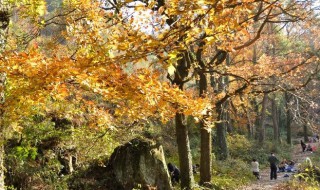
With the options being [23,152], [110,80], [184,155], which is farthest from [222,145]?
[110,80]

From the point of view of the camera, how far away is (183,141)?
455 inches

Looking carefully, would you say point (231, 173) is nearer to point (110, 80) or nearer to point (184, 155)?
point (184, 155)

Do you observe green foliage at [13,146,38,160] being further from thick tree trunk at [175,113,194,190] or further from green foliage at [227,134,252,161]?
green foliage at [227,134,252,161]

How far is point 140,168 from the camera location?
38.4ft

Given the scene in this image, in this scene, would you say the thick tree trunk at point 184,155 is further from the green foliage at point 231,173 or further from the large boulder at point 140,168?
the green foliage at point 231,173

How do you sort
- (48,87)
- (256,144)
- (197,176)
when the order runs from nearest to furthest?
1. (48,87)
2. (197,176)
3. (256,144)

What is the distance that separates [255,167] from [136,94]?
14721 mm

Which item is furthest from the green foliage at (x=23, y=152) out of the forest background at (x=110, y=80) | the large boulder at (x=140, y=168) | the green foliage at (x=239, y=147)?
the green foliage at (x=239, y=147)

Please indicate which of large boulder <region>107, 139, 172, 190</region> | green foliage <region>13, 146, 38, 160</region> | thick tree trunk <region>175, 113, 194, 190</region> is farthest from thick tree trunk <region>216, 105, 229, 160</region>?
green foliage <region>13, 146, 38, 160</region>

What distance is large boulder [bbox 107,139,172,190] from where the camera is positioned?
11625mm

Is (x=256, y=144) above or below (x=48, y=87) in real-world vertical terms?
below

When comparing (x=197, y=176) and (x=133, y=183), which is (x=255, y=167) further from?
(x=133, y=183)

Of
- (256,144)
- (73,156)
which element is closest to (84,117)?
(73,156)

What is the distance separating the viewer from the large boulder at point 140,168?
11.6 m
